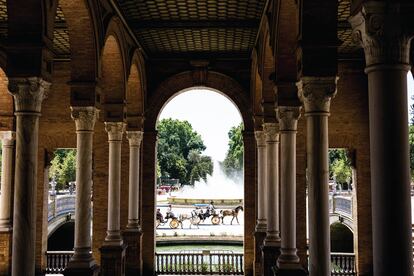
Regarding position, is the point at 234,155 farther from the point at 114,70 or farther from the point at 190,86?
the point at 114,70

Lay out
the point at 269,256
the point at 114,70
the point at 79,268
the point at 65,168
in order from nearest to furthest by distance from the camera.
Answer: the point at 79,268 → the point at 269,256 → the point at 114,70 → the point at 65,168

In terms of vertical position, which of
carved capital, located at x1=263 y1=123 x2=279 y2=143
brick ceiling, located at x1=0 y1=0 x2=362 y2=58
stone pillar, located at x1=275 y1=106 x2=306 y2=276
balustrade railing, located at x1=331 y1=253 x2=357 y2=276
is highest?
brick ceiling, located at x1=0 y1=0 x2=362 y2=58

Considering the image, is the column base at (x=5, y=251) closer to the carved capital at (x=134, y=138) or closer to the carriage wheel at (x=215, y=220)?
the carved capital at (x=134, y=138)

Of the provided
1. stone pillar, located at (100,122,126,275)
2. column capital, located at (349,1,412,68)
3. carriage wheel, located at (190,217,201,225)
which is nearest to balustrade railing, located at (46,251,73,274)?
stone pillar, located at (100,122,126,275)

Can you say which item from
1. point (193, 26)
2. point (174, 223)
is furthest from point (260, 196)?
point (174, 223)

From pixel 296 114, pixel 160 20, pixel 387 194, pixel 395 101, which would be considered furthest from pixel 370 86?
pixel 160 20

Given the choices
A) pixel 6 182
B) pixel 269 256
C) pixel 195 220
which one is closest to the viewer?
pixel 269 256

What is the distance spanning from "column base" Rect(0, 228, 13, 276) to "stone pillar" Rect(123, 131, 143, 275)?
3.83 metres

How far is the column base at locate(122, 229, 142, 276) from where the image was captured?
16.2 metres

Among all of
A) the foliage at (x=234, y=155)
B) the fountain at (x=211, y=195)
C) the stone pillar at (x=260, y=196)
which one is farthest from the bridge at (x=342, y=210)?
the foliage at (x=234, y=155)

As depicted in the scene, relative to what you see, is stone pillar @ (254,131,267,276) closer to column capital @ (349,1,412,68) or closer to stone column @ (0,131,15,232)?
stone column @ (0,131,15,232)

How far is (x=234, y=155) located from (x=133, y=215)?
64944 millimetres

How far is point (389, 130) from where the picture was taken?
496 centimetres

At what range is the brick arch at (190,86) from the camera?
17797 mm
